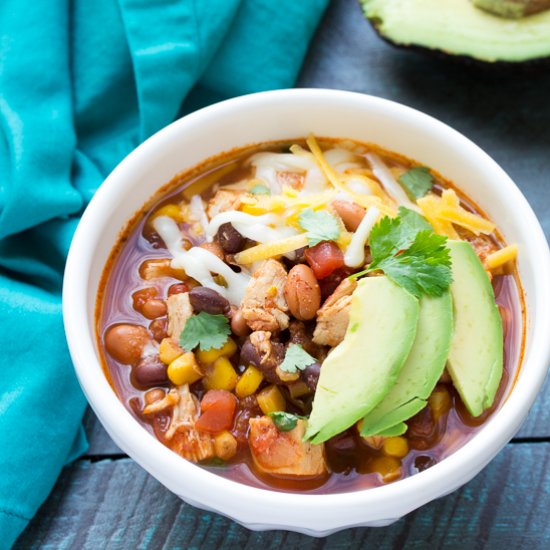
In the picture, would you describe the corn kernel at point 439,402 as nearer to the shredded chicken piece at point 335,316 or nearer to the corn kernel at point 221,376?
the shredded chicken piece at point 335,316

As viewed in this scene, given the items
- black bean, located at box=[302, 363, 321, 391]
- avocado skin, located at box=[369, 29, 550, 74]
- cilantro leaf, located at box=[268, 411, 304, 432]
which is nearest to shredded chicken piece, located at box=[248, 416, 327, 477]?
cilantro leaf, located at box=[268, 411, 304, 432]

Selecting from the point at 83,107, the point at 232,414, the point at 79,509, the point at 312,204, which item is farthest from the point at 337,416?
the point at 83,107

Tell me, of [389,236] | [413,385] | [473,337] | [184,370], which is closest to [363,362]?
[413,385]

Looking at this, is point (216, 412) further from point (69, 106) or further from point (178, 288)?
point (69, 106)

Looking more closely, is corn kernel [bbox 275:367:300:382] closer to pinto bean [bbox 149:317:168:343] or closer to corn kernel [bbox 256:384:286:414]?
corn kernel [bbox 256:384:286:414]

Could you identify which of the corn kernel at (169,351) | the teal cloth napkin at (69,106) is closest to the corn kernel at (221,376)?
the corn kernel at (169,351)
